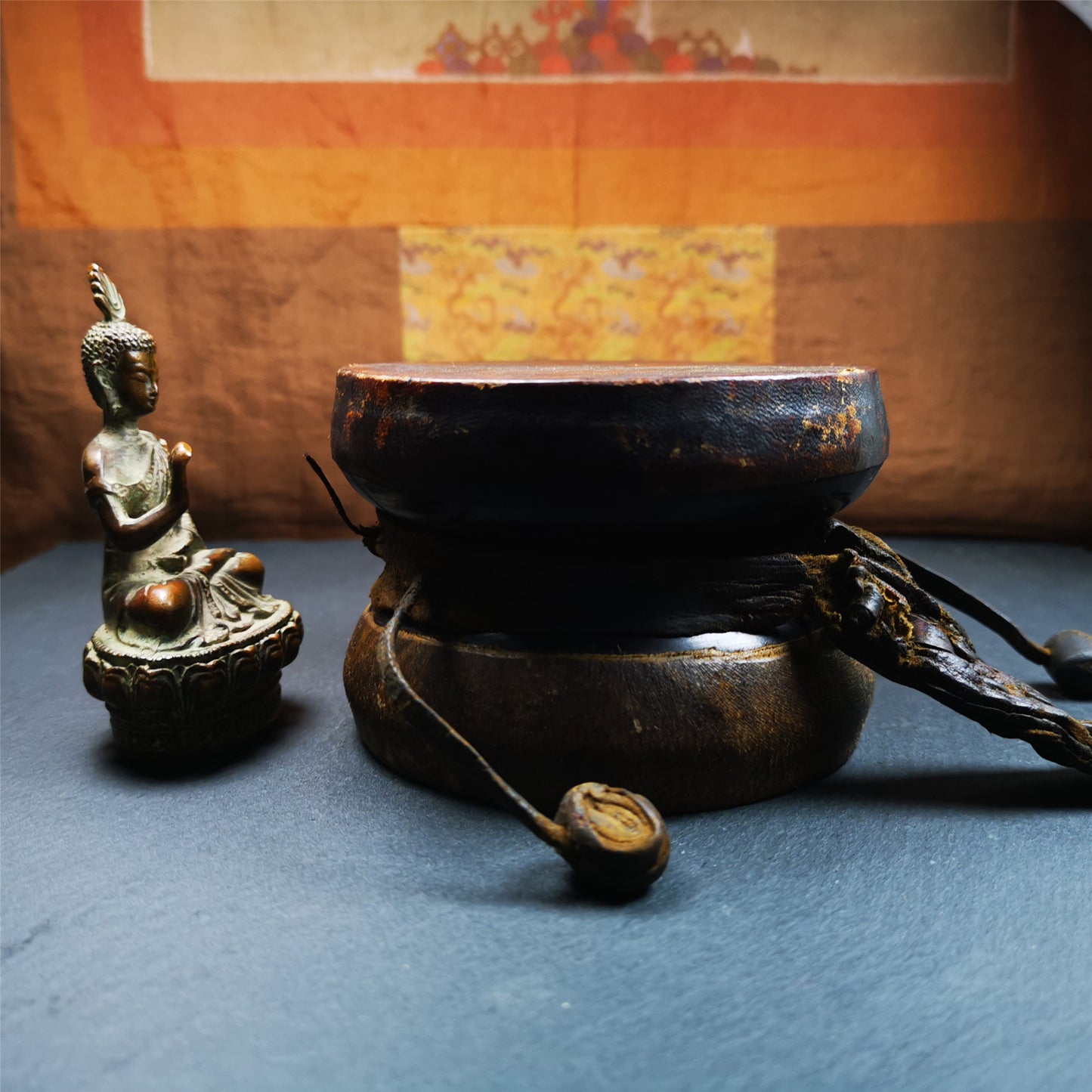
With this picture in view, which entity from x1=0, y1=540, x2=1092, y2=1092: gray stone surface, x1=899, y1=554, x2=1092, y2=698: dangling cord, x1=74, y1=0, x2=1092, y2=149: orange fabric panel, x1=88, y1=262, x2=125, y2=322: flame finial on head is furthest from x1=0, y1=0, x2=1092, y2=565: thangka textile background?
x1=0, y1=540, x2=1092, y2=1092: gray stone surface

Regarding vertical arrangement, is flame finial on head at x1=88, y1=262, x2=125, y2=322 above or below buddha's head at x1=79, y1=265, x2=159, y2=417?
above

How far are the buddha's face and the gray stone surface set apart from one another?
1.65ft

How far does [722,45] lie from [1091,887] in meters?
2.35

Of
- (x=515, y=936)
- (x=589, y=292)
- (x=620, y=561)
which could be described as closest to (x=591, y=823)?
(x=515, y=936)

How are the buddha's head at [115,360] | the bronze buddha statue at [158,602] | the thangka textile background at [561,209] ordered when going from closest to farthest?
the bronze buddha statue at [158,602] → the buddha's head at [115,360] → the thangka textile background at [561,209]

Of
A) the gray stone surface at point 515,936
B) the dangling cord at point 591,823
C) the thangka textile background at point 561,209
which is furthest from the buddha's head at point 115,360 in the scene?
the thangka textile background at point 561,209

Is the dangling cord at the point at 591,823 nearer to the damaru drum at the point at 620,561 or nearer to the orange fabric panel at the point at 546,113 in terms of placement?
the damaru drum at the point at 620,561

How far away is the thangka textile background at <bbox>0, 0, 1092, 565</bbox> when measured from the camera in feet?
8.71

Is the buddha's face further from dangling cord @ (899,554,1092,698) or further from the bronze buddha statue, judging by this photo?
dangling cord @ (899,554,1092,698)

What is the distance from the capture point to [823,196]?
2717mm

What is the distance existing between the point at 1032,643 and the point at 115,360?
5.01 feet

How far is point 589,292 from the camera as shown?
2.78m

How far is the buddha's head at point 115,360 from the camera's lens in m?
1.42

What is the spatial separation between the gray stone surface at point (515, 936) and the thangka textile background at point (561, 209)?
161 centimetres
